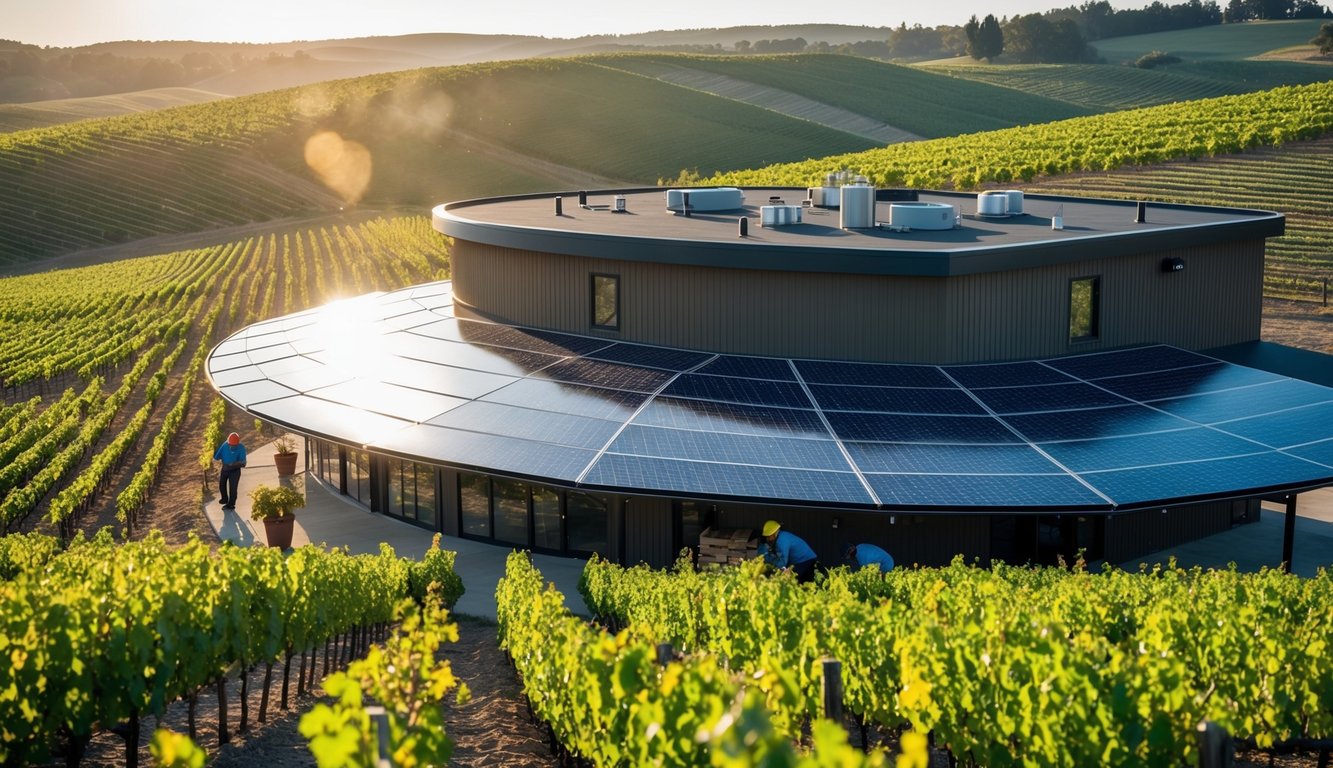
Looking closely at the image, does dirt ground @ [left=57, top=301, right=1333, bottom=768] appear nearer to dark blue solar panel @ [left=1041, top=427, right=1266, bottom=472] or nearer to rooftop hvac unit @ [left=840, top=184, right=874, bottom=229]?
dark blue solar panel @ [left=1041, top=427, right=1266, bottom=472]

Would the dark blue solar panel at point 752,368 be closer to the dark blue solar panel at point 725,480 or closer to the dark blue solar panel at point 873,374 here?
the dark blue solar panel at point 873,374

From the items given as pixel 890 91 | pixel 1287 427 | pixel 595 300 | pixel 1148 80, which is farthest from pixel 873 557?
pixel 1148 80

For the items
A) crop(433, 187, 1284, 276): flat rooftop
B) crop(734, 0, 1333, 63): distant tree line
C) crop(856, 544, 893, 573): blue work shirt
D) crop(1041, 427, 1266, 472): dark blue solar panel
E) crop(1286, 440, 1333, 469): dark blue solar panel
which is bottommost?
crop(856, 544, 893, 573): blue work shirt

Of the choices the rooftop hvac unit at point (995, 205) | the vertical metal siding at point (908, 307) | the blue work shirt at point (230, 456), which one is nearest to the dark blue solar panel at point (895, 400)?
the vertical metal siding at point (908, 307)

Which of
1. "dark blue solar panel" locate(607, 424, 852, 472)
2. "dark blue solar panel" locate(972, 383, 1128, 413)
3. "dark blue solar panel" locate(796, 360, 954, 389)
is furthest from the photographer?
"dark blue solar panel" locate(796, 360, 954, 389)

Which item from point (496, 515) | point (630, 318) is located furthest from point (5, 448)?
point (630, 318)

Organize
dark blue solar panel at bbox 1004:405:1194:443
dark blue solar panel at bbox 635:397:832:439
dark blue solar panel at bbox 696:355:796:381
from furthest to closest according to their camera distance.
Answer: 1. dark blue solar panel at bbox 696:355:796:381
2. dark blue solar panel at bbox 635:397:832:439
3. dark blue solar panel at bbox 1004:405:1194:443

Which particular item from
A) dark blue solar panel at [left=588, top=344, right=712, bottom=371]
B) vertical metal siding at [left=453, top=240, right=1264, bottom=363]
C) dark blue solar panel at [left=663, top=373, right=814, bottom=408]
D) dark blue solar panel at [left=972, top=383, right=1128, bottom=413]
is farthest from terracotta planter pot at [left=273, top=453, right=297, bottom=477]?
dark blue solar panel at [left=972, top=383, right=1128, bottom=413]
